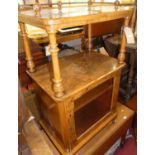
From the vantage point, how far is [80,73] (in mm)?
786

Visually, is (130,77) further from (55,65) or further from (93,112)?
(55,65)

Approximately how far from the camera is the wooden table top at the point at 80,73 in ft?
2.22

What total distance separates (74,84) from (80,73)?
0.11 m

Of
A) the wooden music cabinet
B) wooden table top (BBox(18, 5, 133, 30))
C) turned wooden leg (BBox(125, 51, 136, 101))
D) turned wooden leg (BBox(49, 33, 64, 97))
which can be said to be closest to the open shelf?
the wooden music cabinet

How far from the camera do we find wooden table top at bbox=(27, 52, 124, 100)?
0.68 m

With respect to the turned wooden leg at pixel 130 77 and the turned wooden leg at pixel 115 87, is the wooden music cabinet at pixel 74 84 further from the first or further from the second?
the turned wooden leg at pixel 130 77

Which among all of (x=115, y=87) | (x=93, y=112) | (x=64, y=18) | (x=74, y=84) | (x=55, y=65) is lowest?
(x=93, y=112)

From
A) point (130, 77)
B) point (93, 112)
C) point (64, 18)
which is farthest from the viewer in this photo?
point (130, 77)

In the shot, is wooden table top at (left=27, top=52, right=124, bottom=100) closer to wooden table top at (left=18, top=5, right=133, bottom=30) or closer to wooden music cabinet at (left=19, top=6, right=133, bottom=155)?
wooden music cabinet at (left=19, top=6, right=133, bottom=155)

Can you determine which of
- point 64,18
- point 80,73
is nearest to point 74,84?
point 80,73

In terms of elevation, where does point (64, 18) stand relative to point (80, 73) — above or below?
above

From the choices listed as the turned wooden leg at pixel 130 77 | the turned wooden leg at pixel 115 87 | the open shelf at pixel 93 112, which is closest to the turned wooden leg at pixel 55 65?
the open shelf at pixel 93 112
